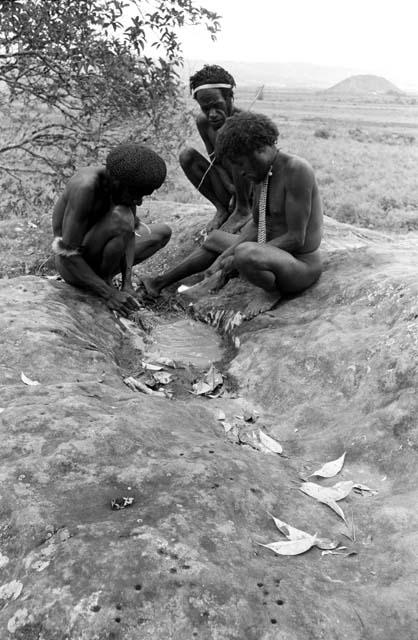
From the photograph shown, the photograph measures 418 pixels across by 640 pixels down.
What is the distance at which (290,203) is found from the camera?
15.2 ft

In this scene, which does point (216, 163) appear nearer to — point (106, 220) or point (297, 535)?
point (106, 220)

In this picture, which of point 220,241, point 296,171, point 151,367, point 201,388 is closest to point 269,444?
point 201,388

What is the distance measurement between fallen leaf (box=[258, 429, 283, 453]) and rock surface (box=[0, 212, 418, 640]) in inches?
2.0

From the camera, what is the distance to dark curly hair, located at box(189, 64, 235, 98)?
19.0 ft

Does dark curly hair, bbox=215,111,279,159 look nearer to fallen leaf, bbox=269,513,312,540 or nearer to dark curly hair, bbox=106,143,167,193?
dark curly hair, bbox=106,143,167,193

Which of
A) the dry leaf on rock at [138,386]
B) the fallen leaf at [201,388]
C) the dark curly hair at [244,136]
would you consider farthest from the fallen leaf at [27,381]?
the dark curly hair at [244,136]

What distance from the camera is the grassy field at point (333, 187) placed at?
797 cm

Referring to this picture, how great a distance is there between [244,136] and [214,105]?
173 centimetres

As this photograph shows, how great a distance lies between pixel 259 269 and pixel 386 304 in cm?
97

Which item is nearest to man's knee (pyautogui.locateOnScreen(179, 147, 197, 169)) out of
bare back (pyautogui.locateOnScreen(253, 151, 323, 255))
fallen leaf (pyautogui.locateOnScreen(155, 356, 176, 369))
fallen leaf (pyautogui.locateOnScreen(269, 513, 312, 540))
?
bare back (pyautogui.locateOnScreen(253, 151, 323, 255))

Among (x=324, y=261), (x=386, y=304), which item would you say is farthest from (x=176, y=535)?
(x=324, y=261)

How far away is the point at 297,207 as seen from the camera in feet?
15.2

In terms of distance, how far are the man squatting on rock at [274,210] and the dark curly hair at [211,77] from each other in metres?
1.32

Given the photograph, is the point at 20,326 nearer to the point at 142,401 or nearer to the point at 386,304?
the point at 142,401
